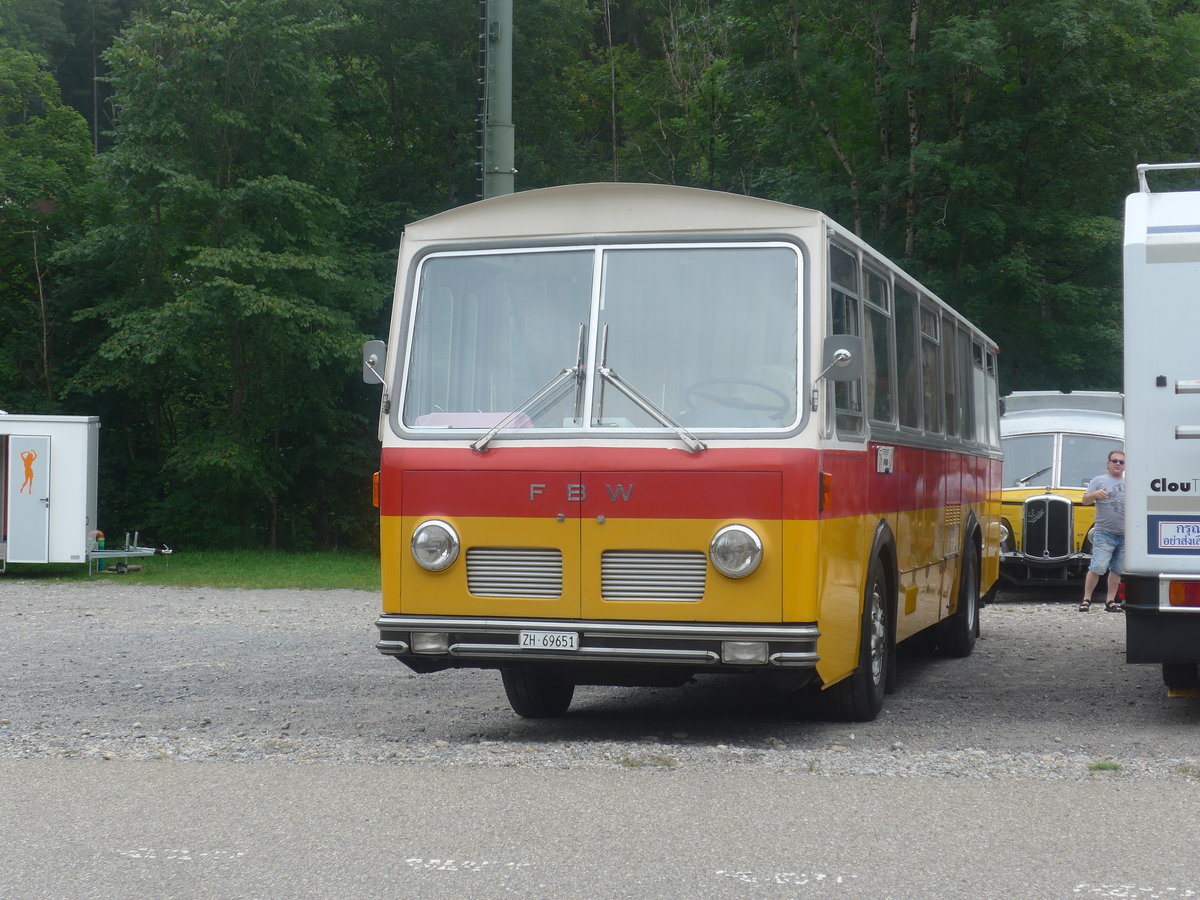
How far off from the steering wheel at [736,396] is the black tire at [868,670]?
5.42 ft

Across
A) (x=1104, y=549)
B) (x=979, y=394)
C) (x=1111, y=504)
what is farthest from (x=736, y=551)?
(x=1104, y=549)

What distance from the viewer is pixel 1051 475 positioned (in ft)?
72.8

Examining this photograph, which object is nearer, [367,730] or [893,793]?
[893,793]

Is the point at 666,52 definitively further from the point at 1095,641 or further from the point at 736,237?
the point at 736,237

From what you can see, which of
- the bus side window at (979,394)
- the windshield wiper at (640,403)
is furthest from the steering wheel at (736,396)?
the bus side window at (979,394)

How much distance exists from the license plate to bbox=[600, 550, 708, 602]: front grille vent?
0.29m

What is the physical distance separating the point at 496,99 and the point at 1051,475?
11.6 meters

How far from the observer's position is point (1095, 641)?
1531 cm

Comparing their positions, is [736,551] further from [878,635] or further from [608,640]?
[878,635]

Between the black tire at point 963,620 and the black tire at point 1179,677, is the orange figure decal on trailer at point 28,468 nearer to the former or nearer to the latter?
the black tire at point 963,620

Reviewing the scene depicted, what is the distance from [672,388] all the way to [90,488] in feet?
60.5

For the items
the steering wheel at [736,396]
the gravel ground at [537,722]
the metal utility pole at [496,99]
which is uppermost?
the metal utility pole at [496,99]

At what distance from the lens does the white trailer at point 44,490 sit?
23922mm

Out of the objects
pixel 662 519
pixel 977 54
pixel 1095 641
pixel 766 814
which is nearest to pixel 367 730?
pixel 662 519
